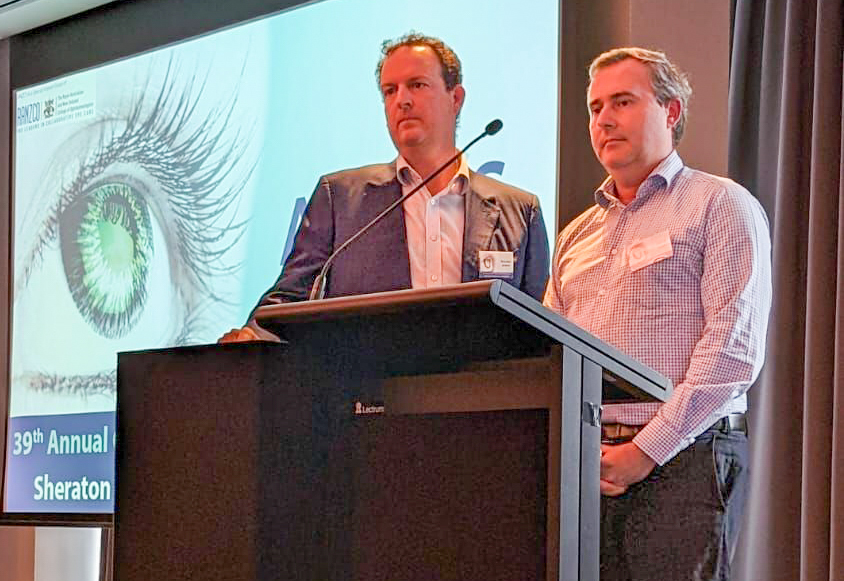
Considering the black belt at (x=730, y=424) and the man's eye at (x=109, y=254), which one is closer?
the black belt at (x=730, y=424)

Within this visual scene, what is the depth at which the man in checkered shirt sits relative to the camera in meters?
1.79

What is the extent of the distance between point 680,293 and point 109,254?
2.32 meters

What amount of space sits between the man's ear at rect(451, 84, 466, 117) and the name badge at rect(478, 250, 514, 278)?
38 cm

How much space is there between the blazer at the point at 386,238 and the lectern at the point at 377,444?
3.67 feet

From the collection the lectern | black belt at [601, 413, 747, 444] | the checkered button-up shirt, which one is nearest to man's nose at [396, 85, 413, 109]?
the checkered button-up shirt

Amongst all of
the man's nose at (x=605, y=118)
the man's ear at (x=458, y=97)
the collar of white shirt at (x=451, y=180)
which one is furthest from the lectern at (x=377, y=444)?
the man's ear at (x=458, y=97)

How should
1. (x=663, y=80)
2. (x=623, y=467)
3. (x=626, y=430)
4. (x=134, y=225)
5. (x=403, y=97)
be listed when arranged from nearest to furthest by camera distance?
(x=623, y=467) < (x=626, y=430) < (x=663, y=80) < (x=403, y=97) < (x=134, y=225)

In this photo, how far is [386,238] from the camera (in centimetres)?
284

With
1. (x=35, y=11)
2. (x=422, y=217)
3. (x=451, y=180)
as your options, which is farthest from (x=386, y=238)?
(x=35, y=11)

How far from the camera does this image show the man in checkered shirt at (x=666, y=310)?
5.86 feet

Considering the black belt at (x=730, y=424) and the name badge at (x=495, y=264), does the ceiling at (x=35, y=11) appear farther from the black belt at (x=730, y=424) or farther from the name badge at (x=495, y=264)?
the black belt at (x=730, y=424)

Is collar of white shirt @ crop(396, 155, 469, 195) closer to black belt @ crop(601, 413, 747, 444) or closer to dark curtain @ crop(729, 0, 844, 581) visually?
dark curtain @ crop(729, 0, 844, 581)

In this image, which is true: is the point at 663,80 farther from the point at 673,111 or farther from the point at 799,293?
the point at 799,293

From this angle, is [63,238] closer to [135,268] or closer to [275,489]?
[135,268]
